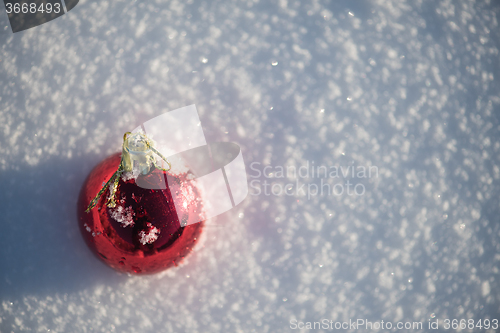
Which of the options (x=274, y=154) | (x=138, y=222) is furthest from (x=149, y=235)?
(x=274, y=154)

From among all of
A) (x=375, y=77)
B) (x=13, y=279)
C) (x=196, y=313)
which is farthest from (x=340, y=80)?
(x=13, y=279)

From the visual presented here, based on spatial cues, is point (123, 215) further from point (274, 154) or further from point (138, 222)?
point (274, 154)

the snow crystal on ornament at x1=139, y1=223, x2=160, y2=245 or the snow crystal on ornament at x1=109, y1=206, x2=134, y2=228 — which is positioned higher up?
the snow crystal on ornament at x1=109, y1=206, x2=134, y2=228

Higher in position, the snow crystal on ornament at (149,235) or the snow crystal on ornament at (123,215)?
the snow crystal on ornament at (123,215)

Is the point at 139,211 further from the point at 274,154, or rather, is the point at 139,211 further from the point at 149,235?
the point at 274,154

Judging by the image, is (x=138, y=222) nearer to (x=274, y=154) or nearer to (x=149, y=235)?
(x=149, y=235)
